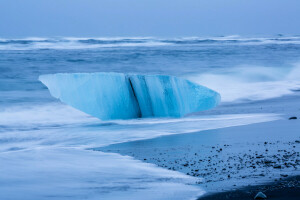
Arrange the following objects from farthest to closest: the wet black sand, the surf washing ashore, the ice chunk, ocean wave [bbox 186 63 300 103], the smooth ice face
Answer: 1. ocean wave [bbox 186 63 300 103]
2. the ice chunk
3. the smooth ice face
4. the wet black sand
5. the surf washing ashore

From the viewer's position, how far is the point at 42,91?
433 inches

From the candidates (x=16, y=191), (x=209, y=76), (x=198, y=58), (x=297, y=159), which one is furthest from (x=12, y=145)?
(x=198, y=58)

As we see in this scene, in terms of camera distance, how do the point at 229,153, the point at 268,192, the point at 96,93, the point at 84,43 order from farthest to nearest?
the point at 84,43
the point at 96,93
the point at 229,153
the point at 268,192

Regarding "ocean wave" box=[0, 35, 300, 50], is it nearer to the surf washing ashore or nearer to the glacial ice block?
the surf washing ashore

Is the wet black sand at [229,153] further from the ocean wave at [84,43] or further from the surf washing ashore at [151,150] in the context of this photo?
the ocean wave at [84,43]

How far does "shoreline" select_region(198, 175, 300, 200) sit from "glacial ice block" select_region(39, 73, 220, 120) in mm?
3892

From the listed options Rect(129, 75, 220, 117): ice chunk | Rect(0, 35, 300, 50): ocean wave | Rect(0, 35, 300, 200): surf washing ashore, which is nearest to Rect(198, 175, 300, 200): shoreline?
Rect(0, 35, 300, 200): surf washing ashore

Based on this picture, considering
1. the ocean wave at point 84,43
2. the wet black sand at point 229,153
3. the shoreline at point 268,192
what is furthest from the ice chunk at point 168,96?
the ocean wave at point 84,43

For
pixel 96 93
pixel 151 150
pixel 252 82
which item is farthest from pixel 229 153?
pixel 252 82

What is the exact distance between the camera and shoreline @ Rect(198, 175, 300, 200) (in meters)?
3.02

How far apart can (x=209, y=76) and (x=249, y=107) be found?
5.82m

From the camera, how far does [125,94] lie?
7.03 m

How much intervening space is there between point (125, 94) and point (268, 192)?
4142 millimetres

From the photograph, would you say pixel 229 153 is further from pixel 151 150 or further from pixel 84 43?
pixel 84 43
